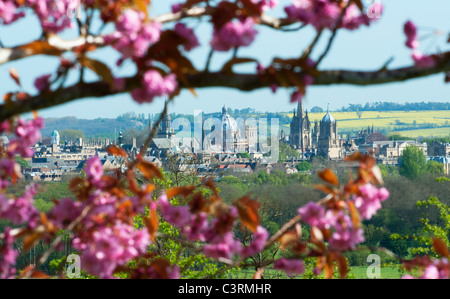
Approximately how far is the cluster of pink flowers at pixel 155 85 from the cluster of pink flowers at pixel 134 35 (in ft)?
0.18

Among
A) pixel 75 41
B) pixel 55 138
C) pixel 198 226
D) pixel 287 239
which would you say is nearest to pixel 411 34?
pixel 287 239

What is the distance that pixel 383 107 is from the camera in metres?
134

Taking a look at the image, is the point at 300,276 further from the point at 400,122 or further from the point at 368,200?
the point at 400,122

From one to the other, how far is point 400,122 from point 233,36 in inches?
5079

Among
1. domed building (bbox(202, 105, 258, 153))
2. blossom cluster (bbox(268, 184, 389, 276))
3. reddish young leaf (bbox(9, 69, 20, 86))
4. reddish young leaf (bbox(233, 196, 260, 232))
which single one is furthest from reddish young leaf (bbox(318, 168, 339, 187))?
domed building (bbox(202, 105, 258, 153))

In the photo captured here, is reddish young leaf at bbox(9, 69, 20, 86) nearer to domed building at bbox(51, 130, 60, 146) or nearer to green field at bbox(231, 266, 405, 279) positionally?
green field at bbox(231, 266, 405, 279)

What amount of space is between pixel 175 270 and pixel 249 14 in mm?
719

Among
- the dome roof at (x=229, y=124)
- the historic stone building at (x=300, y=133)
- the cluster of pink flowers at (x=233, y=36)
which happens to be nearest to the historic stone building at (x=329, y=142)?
the historic stone building at (x=300, y=133)

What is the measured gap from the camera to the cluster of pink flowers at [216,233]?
1661 mm

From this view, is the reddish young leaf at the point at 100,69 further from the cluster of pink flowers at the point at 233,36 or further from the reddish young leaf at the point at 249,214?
the reddish young leaf at the point at 249,214

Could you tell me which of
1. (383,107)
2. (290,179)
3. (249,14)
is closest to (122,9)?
(249,14)

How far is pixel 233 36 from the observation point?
1.58m

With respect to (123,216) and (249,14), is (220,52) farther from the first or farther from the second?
(123,216)
